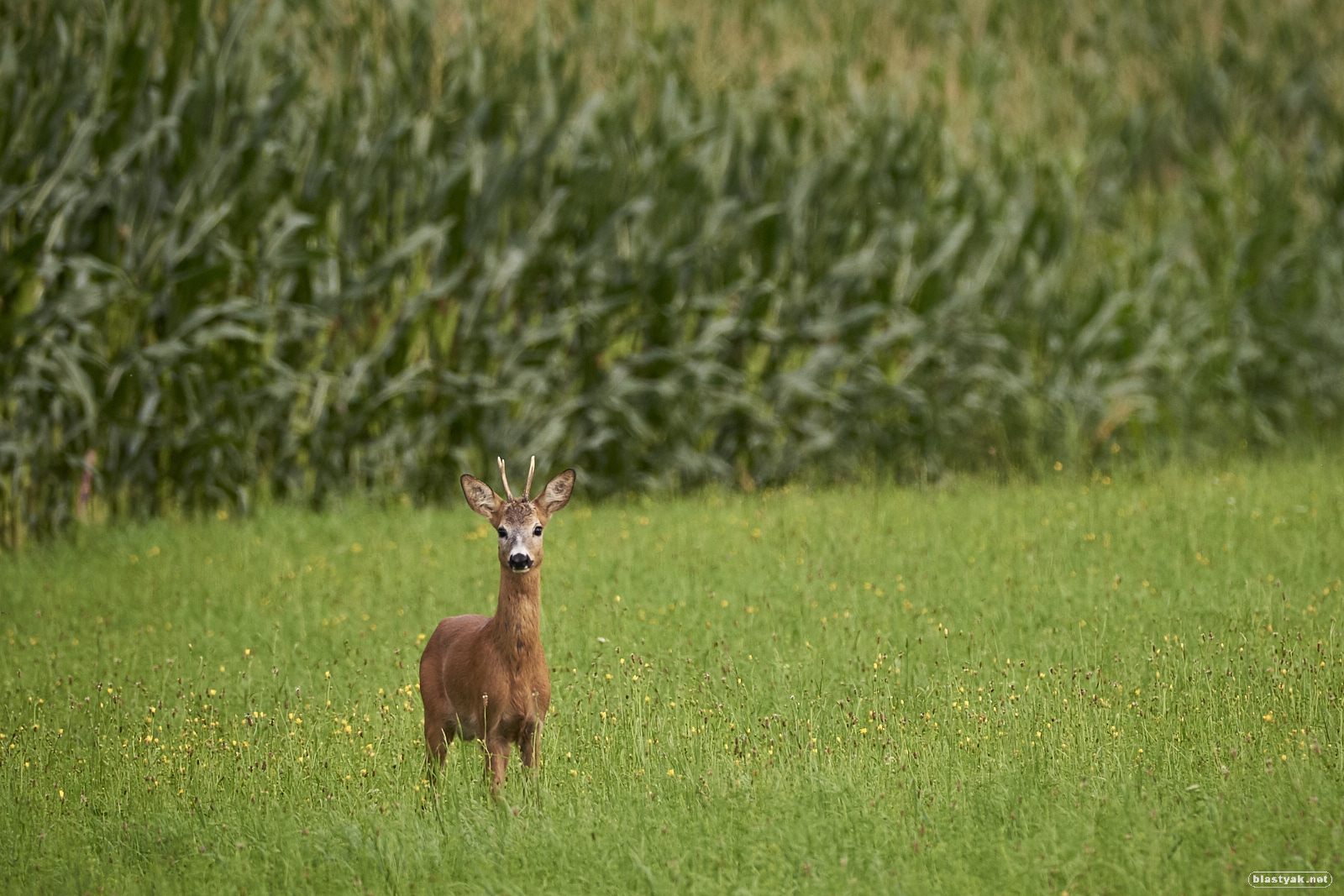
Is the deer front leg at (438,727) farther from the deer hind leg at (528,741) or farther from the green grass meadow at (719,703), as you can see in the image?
the deer hind leg at (528,741)

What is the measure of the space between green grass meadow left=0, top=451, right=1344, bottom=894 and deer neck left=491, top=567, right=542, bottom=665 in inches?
17.7

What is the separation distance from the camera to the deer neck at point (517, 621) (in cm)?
492

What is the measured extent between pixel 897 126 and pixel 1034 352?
217 centimetres

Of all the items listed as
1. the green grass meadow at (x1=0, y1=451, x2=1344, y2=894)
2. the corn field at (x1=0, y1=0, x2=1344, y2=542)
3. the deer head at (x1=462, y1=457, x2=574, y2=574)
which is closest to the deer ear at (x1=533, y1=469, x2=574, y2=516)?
the deer head at (x1=462, y1=457, x2=574, y2=574)

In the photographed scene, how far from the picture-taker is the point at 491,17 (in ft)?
36.7

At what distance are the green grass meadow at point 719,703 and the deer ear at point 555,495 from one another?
91 cm

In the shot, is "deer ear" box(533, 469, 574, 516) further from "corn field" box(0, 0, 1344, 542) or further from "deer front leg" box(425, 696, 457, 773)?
"corn field" box(0, 0, 1344, 542)

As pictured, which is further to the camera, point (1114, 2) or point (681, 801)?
point (1114, 2)

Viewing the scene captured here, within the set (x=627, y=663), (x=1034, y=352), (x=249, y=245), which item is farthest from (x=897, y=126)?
(x=627, y=663)

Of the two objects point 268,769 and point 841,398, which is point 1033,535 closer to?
point 841,398

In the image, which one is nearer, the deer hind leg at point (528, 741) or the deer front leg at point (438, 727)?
the deer hind leg at point (528, 741)

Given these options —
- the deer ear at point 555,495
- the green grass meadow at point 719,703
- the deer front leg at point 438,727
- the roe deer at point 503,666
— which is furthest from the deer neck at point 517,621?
the green grass meadow at point 719,703

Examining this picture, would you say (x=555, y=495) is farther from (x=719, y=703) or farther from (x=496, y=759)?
(x=719, y=703)

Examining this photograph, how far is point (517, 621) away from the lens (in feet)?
16.2
